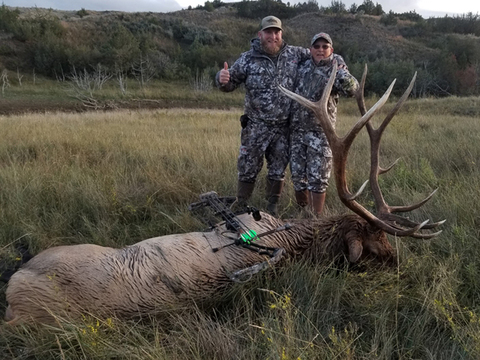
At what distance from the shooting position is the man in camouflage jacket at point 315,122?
12.5 feet

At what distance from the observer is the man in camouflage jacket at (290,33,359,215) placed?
382cm

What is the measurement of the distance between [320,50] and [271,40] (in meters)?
0.53

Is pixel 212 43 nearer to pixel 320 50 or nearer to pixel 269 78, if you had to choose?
pixel 269 78

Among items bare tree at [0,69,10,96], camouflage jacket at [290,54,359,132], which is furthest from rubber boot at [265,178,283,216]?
bare tree at [0,69,10,96]

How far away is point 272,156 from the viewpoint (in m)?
4.41

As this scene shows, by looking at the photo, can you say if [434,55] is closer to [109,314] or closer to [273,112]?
[273,112]

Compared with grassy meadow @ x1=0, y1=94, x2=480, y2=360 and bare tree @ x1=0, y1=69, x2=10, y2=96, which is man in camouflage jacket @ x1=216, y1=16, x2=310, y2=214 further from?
bare tree @ x1=0, y1=69, x2=10, y2=96

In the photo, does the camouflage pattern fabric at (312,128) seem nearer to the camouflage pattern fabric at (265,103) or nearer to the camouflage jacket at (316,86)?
the camouflage jacket at (316,86)

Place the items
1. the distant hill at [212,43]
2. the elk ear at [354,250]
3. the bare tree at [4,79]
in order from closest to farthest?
1. the elk ear at [354,250]
2. the bare tree at [4,79]
3. the distant hill at [212,43]

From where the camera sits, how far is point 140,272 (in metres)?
2.50

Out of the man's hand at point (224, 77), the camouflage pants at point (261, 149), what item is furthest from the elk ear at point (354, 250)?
the man's hand at point (224, 77)

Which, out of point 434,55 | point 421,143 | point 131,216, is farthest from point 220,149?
point 434,55

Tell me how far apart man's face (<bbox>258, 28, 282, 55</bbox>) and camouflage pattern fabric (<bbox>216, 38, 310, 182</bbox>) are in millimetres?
55

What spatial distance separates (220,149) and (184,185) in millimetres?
1612
